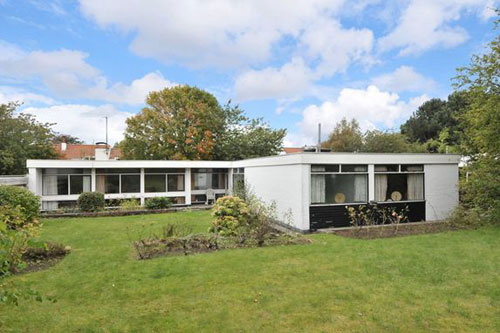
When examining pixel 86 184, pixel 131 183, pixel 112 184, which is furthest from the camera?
pixel 131 183

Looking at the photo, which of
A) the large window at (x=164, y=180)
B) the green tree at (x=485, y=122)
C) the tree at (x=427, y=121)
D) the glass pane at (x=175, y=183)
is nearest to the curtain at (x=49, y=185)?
the large window at (x=164, y=180)

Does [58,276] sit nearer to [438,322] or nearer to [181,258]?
[181,258]

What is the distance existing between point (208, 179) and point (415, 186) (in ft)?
38.4

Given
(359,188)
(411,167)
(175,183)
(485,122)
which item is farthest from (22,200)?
(485,122)

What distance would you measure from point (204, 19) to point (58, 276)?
366 inches

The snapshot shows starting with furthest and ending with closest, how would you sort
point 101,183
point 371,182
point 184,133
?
point 184,133, point 101,183, point 371,182

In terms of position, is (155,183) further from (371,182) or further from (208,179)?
(371,182)

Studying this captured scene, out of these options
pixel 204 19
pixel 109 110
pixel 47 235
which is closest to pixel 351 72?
pixel 204 19

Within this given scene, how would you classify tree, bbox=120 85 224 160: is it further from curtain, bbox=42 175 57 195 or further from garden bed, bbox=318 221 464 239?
garden bed, bbox=318 221 464 239

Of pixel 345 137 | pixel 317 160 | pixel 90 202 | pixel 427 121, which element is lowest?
pixel 90 202

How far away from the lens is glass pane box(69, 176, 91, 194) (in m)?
16.2

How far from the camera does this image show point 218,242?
8.33 meters

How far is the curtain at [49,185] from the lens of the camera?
15.7 meters

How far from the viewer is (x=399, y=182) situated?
11.9m
